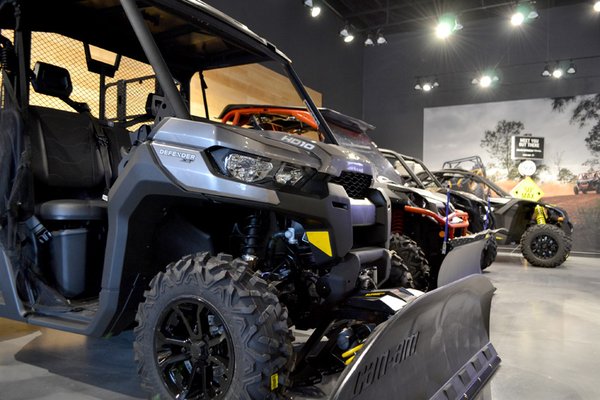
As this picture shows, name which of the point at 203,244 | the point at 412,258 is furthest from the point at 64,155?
the point at 412,258

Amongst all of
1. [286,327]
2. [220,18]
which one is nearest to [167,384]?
[286,327]

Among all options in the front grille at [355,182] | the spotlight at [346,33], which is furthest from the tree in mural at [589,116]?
the front grille at [355,182]

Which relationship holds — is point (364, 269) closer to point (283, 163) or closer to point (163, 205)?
point (283, 163)

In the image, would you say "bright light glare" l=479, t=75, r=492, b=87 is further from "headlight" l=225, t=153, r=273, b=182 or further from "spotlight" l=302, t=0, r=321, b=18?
"headlight" l=225, t=153, r=273, b=182

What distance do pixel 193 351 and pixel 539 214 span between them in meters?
8.61

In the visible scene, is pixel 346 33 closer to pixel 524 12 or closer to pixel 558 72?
pixel 524 12

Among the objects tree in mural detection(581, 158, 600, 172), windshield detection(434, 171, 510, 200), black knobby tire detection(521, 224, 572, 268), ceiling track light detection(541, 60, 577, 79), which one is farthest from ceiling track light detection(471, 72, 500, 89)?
black knobby tire detection(521, 224, 572, 268)

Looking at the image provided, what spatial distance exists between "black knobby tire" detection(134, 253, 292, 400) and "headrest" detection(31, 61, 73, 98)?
5.42ft

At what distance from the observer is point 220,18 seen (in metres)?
2.64

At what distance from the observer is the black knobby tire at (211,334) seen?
6.00 ft

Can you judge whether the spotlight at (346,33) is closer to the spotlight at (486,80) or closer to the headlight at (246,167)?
the spotlight at (486,80)

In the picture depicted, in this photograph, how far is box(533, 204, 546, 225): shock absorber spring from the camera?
8.99m

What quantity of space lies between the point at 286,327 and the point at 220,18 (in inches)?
68.4

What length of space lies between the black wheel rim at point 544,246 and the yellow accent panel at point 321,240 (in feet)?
25.5
